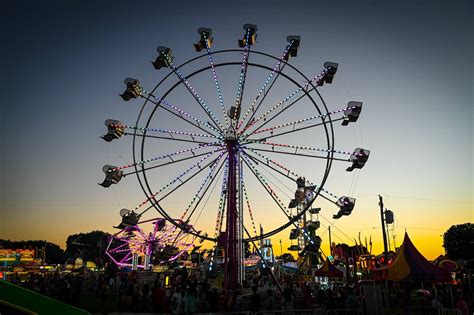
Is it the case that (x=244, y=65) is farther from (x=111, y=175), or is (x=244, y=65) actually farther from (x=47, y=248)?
(x=47, y=248)

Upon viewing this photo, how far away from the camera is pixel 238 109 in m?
17.9

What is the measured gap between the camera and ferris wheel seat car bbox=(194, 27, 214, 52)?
59.5 ft

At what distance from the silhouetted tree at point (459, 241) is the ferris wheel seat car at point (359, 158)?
43655 mm

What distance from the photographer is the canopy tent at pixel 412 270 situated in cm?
1335

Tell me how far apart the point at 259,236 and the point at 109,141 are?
8.25m

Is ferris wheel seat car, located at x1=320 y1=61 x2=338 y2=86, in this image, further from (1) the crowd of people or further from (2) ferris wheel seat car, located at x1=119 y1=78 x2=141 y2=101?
(1) the crowd of people

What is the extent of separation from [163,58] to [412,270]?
533 inches

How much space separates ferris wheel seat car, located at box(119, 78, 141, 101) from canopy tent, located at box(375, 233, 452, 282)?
41.7 ft

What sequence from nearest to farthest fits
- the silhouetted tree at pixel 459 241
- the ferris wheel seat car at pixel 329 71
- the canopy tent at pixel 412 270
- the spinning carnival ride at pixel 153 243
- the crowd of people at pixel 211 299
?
the crowd of people at pixel 211 299
the canopy tent at pixel 412 270
the ferris wheel seat car at pixel 329 71
the spinning carnival ride at pixel 153 243
the silhouetted tree at pixel 459 241

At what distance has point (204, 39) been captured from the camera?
1812 cm

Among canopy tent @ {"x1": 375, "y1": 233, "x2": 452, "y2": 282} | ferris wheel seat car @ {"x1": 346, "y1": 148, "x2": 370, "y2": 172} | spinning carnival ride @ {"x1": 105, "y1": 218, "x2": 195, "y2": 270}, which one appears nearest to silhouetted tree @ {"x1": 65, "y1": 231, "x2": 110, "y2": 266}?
spinning carnival ride @ {"x1": 105, "y1": 218, "x2": 195, "y2": 270}

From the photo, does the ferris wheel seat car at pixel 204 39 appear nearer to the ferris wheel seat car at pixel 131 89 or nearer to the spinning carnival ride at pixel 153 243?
the ferris wheel seat car at pixel 131 89

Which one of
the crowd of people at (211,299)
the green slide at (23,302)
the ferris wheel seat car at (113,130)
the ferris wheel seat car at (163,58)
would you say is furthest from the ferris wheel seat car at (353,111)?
the green slide at (23,302)

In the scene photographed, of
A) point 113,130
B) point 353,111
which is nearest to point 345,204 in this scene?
point 353,111
